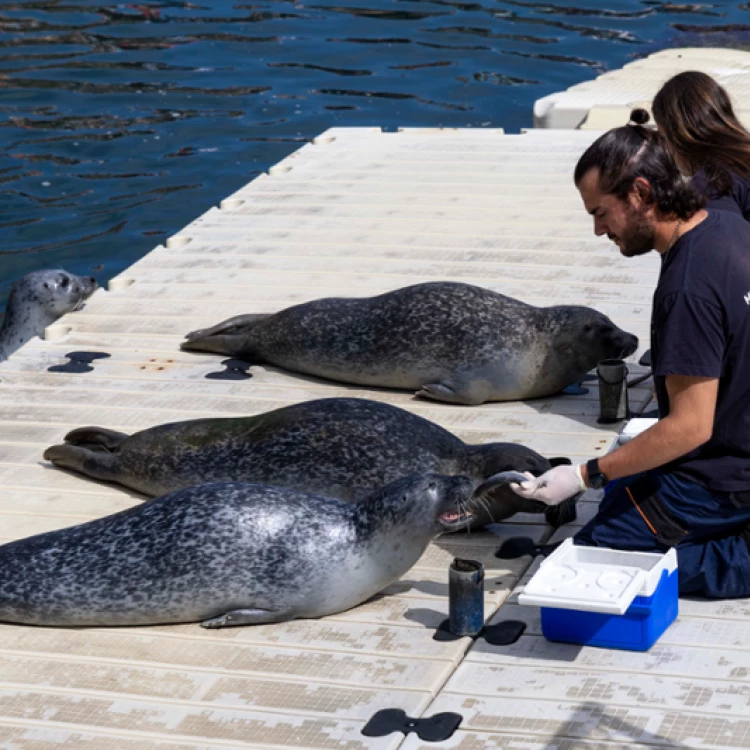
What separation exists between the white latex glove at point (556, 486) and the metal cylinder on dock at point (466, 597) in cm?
26

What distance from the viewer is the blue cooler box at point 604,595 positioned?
12.6 ft

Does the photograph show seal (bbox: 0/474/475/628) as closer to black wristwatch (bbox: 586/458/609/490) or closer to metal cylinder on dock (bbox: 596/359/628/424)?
black wristwatch (bbox: 586/458/609/490)

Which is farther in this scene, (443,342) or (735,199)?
(443,342)

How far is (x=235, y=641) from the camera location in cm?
418

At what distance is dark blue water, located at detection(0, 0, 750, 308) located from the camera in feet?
41.4

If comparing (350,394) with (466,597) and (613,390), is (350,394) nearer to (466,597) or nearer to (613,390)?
(613,390)

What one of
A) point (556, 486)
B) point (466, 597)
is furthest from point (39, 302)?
point (556, 486)

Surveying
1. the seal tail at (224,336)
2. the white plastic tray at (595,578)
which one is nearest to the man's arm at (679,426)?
the white plastic tray at (595,578)

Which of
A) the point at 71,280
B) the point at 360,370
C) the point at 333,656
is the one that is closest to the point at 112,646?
the point at 333,656

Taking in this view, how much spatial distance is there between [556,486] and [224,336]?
2968mm

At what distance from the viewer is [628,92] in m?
11.1

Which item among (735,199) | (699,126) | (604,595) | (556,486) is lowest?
(604,595)

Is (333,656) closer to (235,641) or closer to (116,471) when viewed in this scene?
(235,641)

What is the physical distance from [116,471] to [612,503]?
1935mm
